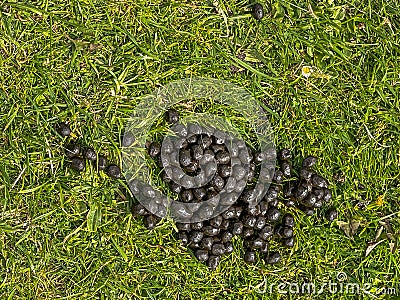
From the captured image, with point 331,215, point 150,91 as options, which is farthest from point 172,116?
point 331,215

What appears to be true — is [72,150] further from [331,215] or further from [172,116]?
[331,215]

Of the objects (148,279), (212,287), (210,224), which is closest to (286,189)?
(210,224)

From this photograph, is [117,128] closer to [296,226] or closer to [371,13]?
[296,226]

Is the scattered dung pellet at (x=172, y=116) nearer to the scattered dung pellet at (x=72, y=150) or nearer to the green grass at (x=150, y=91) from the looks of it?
the green grass at (x=150, y=91)

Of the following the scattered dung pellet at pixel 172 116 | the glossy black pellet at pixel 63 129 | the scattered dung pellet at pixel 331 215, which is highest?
the scattered dung pellet at pixel 172 116

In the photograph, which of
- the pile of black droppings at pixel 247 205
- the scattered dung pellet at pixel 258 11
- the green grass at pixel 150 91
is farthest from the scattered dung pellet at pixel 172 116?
the scattered dung pellet at pixel 258 11
